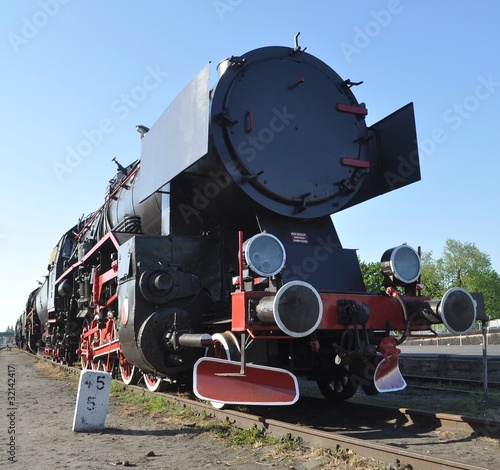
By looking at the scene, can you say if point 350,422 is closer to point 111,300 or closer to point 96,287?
point 111,300

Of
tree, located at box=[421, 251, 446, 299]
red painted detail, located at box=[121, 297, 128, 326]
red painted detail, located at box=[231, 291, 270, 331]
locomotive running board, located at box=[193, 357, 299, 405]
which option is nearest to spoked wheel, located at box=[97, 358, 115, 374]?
red painted detail, located at box=[121, 297, 128, 326]

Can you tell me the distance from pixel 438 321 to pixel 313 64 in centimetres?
323

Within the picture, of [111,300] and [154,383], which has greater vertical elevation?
[111,300]

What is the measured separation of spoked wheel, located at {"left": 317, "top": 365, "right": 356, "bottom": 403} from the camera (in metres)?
6.08

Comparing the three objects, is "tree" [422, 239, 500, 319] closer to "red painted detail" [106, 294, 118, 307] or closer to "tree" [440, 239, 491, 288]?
"tree" [440, 239, 491, 288]

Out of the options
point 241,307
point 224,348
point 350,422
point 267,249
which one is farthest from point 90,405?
A: point 350,422

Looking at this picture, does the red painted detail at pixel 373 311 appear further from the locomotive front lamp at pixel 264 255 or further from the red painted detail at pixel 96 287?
the red painted detail at pixel 96 287

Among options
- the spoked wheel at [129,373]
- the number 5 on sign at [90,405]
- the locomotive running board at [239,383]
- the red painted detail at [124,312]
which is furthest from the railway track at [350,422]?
the red painted detail at [124,312]

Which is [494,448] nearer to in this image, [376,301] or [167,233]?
[376,301]

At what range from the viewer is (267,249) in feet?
16.0

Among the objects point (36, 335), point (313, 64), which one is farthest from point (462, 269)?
point (313, 64)

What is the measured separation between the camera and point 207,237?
622cm

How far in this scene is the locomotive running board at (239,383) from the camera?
4.66m

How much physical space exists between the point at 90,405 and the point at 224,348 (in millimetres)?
1457
